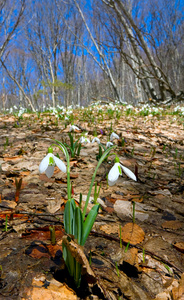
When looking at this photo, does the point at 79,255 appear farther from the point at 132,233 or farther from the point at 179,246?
the point at 179,246

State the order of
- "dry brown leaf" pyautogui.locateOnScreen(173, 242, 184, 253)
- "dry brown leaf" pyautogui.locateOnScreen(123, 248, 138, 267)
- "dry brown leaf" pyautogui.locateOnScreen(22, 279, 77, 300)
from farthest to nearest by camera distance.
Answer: "dry brown leaf" pyautogui.locateOnScreen(173, 242, 184, 253)
"dry brown leaf" pyautogui.locateOnScreen(123, 248, 138, 267)
"dry brown leaf" pyautogui.locateOnScreen(22, 279, 77, 300)

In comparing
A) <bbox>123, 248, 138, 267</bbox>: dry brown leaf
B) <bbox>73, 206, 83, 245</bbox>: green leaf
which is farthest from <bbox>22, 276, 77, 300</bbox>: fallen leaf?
<bbox>123, 248, 138, 267</bbox>: dry brown leaf

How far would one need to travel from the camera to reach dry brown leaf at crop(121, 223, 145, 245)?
1.04 meters

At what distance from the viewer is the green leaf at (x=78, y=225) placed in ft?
2.44

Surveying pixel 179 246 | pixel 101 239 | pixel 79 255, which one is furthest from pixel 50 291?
pixel 179 246

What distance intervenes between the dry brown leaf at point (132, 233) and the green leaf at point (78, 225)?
1.17ft

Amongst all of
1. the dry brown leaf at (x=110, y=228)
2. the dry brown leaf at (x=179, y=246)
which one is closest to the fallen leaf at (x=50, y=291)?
the dry brown leaf at (x=110, y=228)

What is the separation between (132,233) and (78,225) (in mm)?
455

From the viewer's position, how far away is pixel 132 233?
109cm

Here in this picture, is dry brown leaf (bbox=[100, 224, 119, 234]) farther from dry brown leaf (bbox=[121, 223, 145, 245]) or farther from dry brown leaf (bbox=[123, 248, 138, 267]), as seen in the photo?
dry brown leaf (bbox=[123, 248, 138, 267])

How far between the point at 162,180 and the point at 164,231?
847 mm

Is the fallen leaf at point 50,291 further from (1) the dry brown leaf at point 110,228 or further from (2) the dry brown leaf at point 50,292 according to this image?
(1) the dry brown leaf at point 110,228

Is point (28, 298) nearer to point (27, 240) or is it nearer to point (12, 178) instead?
point (27, 240)

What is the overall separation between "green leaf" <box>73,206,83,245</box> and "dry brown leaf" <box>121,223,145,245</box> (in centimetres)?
36
